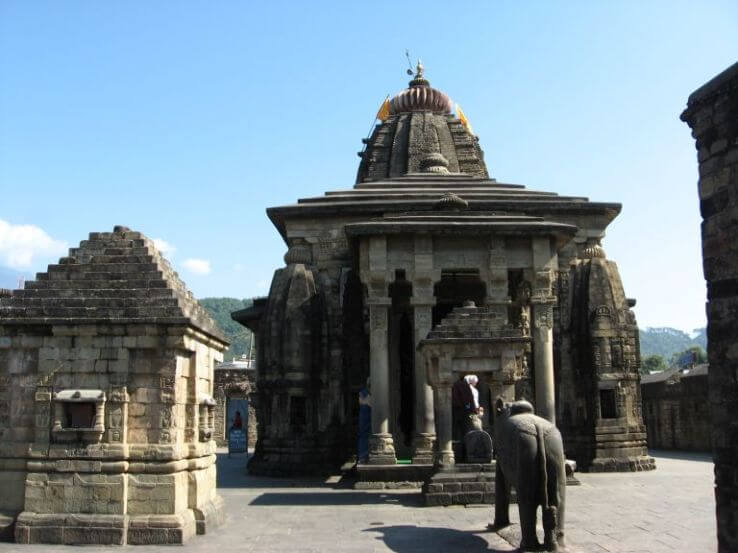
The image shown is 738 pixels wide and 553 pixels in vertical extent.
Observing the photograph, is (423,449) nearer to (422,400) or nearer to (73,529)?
(422,400)

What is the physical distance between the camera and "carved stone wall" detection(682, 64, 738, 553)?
705 centimetres

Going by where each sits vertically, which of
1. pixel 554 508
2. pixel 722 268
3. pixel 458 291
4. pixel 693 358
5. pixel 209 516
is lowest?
pixel 209 516

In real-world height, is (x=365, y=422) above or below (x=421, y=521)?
above

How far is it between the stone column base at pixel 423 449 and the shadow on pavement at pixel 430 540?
19.7ft

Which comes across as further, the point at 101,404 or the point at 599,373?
the point at 599,373

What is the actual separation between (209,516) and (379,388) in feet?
25.9

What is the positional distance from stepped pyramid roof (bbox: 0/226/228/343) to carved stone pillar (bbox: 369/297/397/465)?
8.06 metres

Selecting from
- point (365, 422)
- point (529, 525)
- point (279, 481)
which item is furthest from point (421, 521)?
point (279, 481)

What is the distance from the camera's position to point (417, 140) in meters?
32.0

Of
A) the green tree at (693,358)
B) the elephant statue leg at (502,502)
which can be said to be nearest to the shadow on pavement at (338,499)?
the elephant statue leg at (502,502)

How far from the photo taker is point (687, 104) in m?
7.83

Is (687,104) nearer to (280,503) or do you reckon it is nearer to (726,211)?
(726,211)

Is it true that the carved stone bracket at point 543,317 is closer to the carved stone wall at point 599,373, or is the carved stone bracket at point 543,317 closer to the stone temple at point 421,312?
the stone temple at point 421,312

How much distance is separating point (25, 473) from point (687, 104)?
939cm
